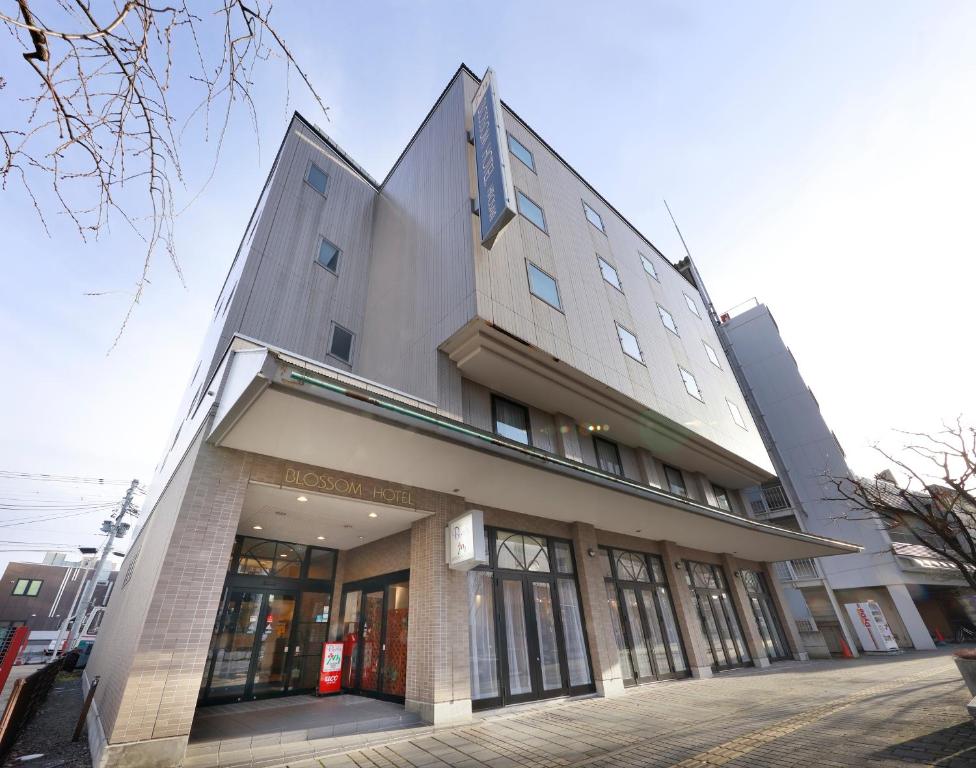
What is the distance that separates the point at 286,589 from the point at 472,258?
9.74 m

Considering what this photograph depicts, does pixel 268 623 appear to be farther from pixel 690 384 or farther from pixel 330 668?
pixel 690 384

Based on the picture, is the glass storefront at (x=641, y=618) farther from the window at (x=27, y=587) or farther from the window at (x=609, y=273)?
the window at (x=27, y=587)

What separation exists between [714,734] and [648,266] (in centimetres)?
1780

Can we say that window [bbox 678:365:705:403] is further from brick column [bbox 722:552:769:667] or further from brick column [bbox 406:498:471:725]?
brick column [bbox 406:498:471:725]

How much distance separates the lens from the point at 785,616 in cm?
1852

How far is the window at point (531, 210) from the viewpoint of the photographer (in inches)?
523

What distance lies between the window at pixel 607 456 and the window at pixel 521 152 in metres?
9.67

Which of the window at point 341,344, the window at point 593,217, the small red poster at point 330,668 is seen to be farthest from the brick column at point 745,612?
the window at point 341,344

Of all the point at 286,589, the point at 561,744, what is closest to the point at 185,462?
the point at 286,589

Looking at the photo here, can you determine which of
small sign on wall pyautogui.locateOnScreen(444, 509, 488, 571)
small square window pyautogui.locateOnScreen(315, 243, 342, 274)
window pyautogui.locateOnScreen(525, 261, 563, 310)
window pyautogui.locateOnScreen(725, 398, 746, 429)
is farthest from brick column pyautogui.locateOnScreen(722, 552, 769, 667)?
small square window pyautogui.locateOnScreen(315, 243, 342, 274)

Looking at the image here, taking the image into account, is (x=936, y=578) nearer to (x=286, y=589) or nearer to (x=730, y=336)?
(x=730, y=336)

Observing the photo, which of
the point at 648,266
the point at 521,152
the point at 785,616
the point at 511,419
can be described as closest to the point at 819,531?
the point at 785,616

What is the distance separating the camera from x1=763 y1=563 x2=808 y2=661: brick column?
1794cm

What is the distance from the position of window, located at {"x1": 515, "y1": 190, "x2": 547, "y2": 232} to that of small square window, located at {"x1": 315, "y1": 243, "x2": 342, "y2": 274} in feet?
21.0
